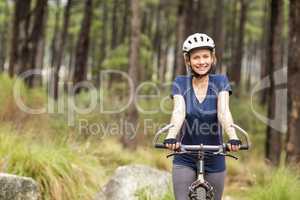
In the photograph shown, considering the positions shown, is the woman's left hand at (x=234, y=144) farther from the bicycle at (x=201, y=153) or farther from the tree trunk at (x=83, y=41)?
the tree trunk at (x=83, y=41)

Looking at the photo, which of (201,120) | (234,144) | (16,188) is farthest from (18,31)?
(234,144)

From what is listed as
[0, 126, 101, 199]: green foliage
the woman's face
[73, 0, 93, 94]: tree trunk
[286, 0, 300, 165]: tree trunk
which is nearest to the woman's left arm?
the woman's face

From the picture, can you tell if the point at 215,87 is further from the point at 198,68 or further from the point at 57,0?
the point at 57,0

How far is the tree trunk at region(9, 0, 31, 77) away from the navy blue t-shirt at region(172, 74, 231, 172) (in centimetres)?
1485

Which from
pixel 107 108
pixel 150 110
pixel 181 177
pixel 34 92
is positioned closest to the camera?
pixel 181 177

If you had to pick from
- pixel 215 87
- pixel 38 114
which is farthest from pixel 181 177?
pixel 38 114

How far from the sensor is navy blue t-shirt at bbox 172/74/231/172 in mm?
4555

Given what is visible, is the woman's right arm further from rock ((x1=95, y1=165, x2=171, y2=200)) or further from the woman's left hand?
rock ((x1=95, y1=165, x2=171, y2=200))

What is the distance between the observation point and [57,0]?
38.6m

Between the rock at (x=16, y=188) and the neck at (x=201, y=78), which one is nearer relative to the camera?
the neck at (x=201, y=78)

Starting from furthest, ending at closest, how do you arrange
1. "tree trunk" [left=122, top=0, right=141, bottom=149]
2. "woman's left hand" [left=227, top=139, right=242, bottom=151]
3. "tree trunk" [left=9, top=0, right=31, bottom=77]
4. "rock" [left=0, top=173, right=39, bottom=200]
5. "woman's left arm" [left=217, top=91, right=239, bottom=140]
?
"tree trunk" [left=9, top=0, right=31, bottom=77] < "tree trunk" [left=122, top=0, right=141, bottom=149] < "rock" [left=0, top=173, right=39, bottom=200] < "woman's left arm" [left=217, top=91, right=239, bottom=140] < "woman's left hand" [left=227, top=139, right=242, bottom=151]

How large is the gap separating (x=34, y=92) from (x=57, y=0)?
24697mm

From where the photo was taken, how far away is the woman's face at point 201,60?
4.63 meters

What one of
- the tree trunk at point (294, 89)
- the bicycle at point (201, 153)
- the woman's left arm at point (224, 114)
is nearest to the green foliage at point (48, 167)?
the bicycle at point (201, 153)
